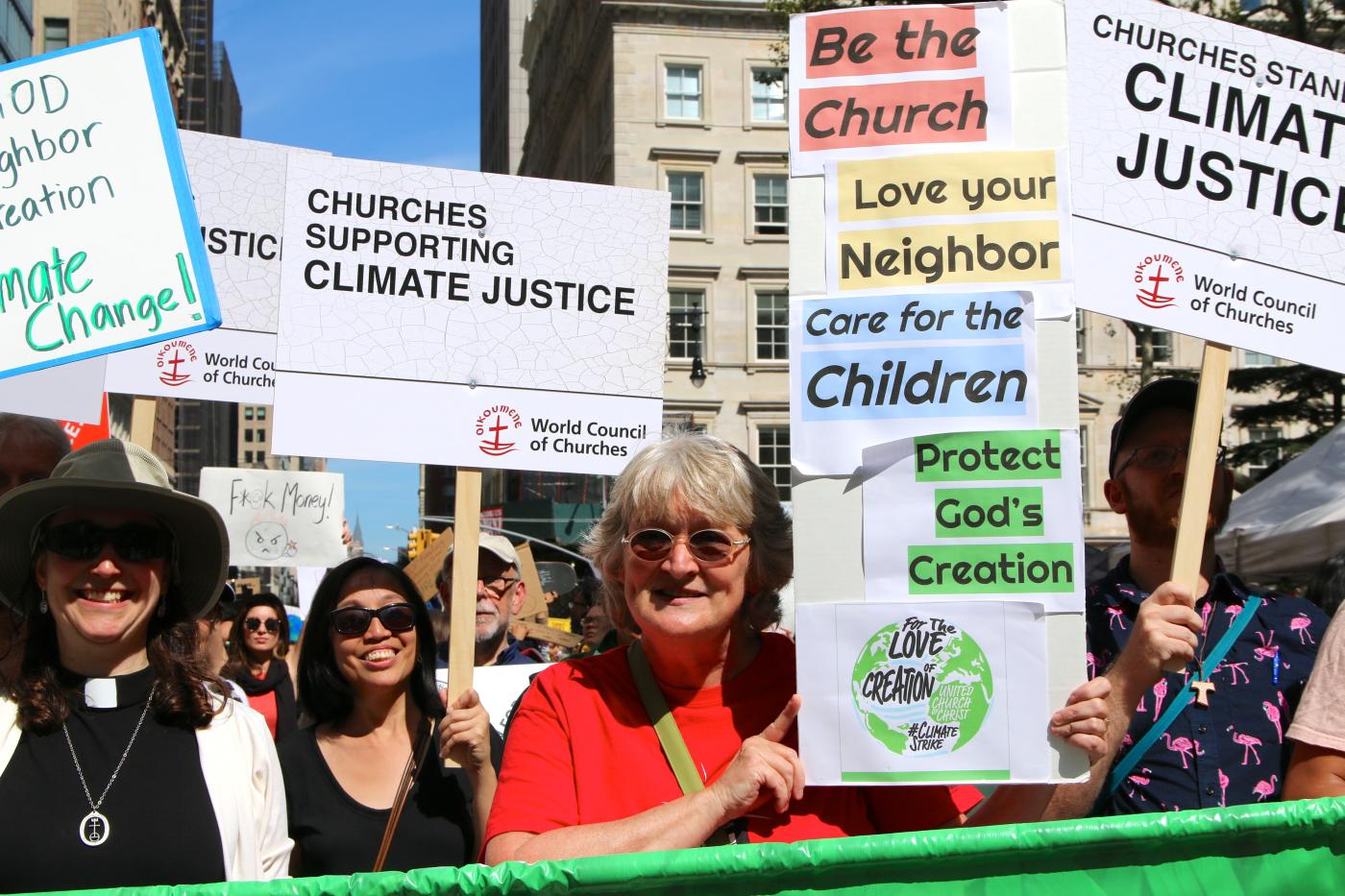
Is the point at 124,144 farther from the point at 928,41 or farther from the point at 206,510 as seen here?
the point at 928,41

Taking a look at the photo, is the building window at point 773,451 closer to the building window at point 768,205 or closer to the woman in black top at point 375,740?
the building window at point 768,205

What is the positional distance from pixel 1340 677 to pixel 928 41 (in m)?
1.50

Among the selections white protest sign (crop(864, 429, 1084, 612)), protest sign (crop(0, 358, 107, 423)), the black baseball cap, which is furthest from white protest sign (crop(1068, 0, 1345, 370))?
protest sign (crop(0, 358, 107, 423))

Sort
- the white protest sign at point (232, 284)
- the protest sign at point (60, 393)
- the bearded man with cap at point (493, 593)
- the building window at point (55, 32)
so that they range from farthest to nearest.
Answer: the building window at point (55, 32) → the bearded man with cap at point (493, 593) → the white protest sign at point (232, 284) → the protest sign at point (60, 393)

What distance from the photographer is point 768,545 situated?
2732mm

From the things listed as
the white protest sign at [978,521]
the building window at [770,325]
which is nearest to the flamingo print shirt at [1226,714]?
the white protest sign at [978,521]

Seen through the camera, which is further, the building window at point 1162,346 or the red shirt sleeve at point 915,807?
the building window at point 1162,346

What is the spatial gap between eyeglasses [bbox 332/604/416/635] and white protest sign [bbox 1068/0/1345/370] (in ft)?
6.85

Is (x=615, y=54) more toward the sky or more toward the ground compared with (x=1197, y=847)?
more toward the sky

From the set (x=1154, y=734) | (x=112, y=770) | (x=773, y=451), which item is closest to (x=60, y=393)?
(x=112, y=770)

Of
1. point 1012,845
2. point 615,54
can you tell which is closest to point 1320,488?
point 1012,845

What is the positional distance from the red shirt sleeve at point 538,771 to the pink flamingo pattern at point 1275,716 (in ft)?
4.85

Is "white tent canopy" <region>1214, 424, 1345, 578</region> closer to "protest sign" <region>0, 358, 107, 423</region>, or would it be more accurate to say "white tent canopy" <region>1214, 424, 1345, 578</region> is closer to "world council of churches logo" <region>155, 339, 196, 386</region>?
"world council of churches logo" <region>155, 339, 196, 386</region>

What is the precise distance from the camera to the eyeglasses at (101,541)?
8.81ft
